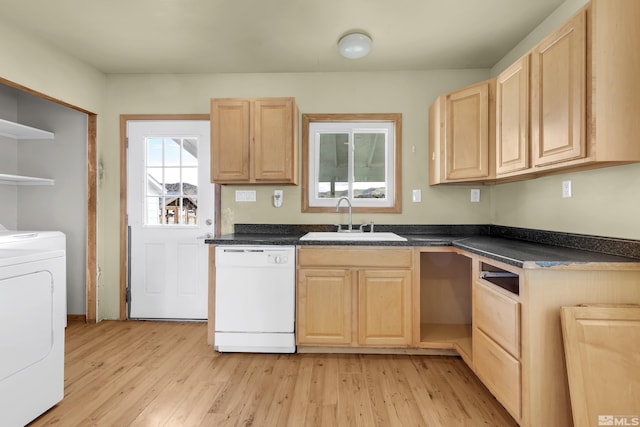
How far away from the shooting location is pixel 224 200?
3.02 meters

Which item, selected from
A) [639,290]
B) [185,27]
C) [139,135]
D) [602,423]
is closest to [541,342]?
[602,423]

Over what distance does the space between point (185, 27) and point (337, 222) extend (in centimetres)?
201

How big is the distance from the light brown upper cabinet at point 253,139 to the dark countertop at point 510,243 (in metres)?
0.58

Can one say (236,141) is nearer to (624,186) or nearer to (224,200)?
(224,200)

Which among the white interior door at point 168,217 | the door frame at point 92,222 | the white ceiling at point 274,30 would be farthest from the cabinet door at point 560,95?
the door frame at point 92,222

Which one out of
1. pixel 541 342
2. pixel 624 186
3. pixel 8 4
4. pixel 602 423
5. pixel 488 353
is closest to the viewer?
pixel 602 423

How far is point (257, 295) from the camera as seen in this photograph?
2350 millimetres

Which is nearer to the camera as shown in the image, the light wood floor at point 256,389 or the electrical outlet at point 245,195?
the light wood floor at point 256,389

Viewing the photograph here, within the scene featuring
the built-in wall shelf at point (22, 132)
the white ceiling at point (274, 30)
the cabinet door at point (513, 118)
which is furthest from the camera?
the built-in wall shelf at point (22, 132)

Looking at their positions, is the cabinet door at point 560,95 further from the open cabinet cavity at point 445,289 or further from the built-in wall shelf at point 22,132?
the built-in wall shelf at point 22,132

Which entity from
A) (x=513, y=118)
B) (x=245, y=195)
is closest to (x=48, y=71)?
(x=245, y=195)

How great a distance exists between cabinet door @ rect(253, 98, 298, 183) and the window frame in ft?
1.23

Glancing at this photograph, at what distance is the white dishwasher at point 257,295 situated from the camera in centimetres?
A: 234

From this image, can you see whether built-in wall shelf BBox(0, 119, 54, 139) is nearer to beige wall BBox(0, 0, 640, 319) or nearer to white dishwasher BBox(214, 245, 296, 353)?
beige wall BBox(0, 0, 640, 319)
